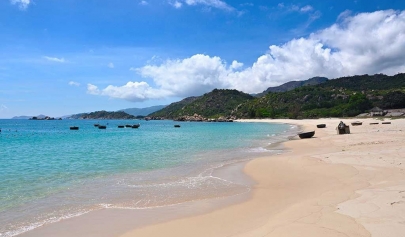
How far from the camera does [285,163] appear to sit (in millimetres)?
16969

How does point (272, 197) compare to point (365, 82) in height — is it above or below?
below

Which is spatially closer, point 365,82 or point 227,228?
point 227,228

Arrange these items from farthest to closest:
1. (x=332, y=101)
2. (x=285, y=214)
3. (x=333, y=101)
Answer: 1. (x=332, y=101)
2. (x=333, y=101)
3. (x=285, y=214)

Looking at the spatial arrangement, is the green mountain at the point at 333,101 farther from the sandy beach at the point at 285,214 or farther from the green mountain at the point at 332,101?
the sandy beach at the point at 285,214

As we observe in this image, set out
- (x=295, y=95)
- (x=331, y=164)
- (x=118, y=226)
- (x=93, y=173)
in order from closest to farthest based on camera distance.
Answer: (x=118, y=226), (x=331, y=164), (x=93, y=173), (x=295, y=95)

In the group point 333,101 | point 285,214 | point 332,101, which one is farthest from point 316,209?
point 332,101

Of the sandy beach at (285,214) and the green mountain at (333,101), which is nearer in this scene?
the sandy beach at (285,214)

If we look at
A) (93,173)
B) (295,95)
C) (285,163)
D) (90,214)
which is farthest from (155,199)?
(295,95)

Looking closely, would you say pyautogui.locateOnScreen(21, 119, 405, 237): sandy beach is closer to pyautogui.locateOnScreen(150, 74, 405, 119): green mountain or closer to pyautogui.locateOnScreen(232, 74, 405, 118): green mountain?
pyautogui.locateOnScreen(232, 74, 405, 118): green mountain

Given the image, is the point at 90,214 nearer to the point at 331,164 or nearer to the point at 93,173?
the point at 93,173

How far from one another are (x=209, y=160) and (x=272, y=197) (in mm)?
10519

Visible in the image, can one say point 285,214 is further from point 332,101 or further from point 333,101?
point 332,101

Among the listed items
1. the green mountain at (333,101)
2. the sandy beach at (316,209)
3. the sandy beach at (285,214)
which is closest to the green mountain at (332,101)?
the green mountain at (333,101)

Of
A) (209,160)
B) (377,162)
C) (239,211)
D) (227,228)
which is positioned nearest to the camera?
(227,228)
